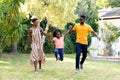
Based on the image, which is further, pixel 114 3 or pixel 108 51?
pixel 114 3

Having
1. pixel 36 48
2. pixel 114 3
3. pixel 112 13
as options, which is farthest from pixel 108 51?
pixel 114 3

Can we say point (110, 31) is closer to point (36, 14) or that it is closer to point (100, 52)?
point (100, 52)

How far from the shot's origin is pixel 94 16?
3825 centimetres

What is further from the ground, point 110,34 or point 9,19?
point 9,19

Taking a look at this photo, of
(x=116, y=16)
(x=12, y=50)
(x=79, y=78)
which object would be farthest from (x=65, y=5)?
(x=79, y=78)

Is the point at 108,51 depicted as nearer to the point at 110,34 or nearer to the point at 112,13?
the point at 110,34

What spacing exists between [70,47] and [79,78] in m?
21.7

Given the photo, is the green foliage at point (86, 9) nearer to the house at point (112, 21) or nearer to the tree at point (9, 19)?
the house at point (112, 21)

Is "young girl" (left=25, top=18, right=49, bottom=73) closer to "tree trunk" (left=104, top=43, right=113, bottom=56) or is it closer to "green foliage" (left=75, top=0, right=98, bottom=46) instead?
"tree trunk" (left=104, top=43, right=113, bottom=56)

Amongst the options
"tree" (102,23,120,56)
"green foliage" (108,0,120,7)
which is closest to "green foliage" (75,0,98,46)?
"green foliage" (108,0,120,7)

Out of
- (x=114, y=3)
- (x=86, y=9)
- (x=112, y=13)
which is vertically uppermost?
(x=114, y=3)

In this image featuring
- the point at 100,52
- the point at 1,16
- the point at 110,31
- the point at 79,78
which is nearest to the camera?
the point at 79,78

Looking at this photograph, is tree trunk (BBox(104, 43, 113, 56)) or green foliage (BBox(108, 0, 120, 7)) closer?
tree trunk (BBox(104, 43, 113, 56))

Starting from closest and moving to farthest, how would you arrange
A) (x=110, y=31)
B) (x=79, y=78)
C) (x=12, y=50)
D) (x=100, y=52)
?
1. (x=79, y=78)
2. (x=110, y=31)
3. (x=100, y=52)
4. (x=12, y=50)
